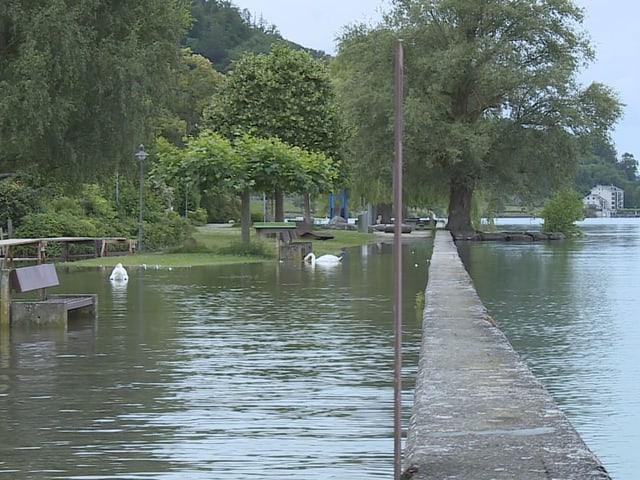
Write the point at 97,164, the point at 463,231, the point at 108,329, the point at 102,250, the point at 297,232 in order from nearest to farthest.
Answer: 1. the point at 108,329
2. the point at 97,164
3. the point at 102,250
4. the point at 297,232
5. the point at 463,231

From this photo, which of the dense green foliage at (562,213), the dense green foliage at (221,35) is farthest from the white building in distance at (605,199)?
the dense green foliage at (562,213)

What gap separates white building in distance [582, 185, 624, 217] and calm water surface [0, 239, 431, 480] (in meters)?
173

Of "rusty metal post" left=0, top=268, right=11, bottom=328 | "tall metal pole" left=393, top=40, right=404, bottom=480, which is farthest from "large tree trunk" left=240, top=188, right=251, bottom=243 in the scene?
"tall metal pole" left=393, top=40, right=404, bottom=480

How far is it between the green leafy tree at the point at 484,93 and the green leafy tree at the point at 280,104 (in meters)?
2.59

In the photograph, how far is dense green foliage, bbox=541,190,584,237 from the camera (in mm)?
65938

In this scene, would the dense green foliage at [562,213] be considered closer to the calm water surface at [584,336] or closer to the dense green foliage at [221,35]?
the calm water surface at [584,336]

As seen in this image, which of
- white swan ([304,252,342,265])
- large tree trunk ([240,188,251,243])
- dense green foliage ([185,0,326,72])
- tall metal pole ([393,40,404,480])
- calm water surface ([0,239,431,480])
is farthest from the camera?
dense green foliage ([185,0,326,72])

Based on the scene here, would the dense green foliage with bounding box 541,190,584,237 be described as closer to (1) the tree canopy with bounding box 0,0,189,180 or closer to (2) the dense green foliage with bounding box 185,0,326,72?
(1) the tree canopy with bounding box 0,0,189,180

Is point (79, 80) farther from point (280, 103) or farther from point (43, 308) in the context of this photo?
point (280, 103)

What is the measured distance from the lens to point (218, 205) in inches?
3071

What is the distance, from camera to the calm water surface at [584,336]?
30.8 ft

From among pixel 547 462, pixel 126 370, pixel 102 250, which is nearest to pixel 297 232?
pixel 102 250

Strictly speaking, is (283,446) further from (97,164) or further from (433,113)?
(433,113)

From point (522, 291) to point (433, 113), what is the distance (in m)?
32.1
